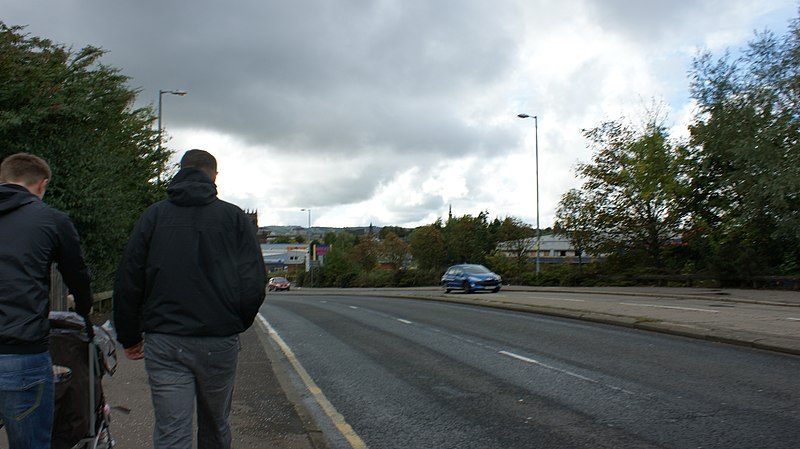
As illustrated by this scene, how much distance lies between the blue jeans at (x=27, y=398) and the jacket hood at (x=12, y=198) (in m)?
0.78

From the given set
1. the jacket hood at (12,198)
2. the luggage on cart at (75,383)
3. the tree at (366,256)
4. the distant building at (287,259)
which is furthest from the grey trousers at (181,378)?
the distant building at (287,259)

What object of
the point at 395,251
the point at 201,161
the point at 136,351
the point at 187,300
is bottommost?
the point at 136,351

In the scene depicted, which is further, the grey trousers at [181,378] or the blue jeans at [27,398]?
the grey trousers at [181,378]

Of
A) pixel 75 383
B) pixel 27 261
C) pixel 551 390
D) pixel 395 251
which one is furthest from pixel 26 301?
pixel 395 251

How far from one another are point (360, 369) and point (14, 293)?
671cm

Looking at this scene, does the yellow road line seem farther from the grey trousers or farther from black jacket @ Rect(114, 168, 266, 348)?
black jacket @ Rect(114, 168, 266, 348)

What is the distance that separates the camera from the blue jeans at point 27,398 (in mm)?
3143

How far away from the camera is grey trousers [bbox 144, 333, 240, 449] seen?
335cm

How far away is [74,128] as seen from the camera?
13859mm

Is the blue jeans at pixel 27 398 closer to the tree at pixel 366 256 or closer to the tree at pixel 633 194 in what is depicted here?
the tree at pixel 633 194

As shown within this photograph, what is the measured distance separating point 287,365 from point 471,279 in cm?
2156

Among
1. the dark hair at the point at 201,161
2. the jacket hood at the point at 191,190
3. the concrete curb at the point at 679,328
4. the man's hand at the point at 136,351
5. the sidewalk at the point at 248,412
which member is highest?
the dark hair at the point at 201,161

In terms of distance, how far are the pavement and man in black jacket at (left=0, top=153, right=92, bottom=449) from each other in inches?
79.6

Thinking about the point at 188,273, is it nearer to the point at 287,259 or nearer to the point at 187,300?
the point at 187,300
